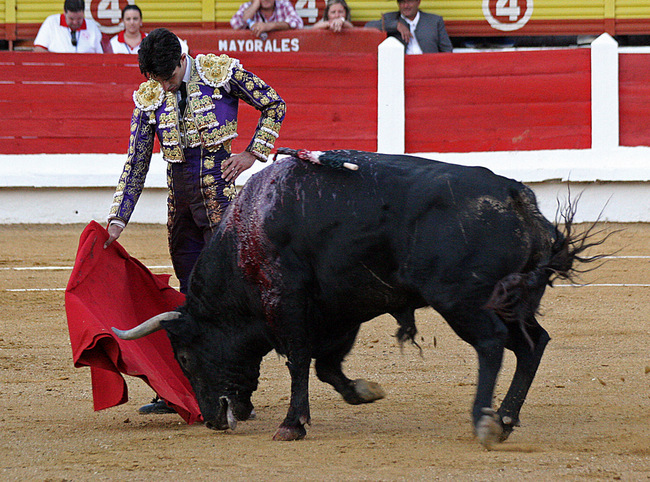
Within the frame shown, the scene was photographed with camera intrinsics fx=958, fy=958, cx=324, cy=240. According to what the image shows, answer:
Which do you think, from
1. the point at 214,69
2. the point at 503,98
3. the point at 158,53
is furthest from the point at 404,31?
the point at 158,53

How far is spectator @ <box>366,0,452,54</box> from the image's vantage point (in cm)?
851

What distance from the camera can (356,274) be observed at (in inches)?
111

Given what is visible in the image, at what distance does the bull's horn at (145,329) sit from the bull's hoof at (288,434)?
0.53 meters

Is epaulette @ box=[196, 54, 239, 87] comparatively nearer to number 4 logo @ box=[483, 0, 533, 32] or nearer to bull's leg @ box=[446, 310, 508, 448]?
bull's leg @ box=[446, 310, 508, 448]

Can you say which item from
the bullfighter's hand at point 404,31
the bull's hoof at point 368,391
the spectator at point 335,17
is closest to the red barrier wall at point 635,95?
the bullfighter's hand at point 404,31

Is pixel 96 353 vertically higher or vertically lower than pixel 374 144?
lower

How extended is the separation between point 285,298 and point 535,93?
6.02m

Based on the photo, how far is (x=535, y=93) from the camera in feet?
27.6

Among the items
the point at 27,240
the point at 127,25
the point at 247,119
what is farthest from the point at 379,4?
the point at 27,240

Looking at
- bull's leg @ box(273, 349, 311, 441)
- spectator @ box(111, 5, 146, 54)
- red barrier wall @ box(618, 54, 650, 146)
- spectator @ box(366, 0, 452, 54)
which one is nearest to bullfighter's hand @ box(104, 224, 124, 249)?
bull's leg @ box(273, 349, 311, 441)

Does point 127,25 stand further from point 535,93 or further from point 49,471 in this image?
point 49,471

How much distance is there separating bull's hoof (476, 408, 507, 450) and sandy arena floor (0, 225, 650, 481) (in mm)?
43

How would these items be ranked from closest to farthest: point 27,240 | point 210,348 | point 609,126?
1. point 210,348
2. point 27,240
3. point 609,126

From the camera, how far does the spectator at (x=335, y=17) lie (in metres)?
8.41
